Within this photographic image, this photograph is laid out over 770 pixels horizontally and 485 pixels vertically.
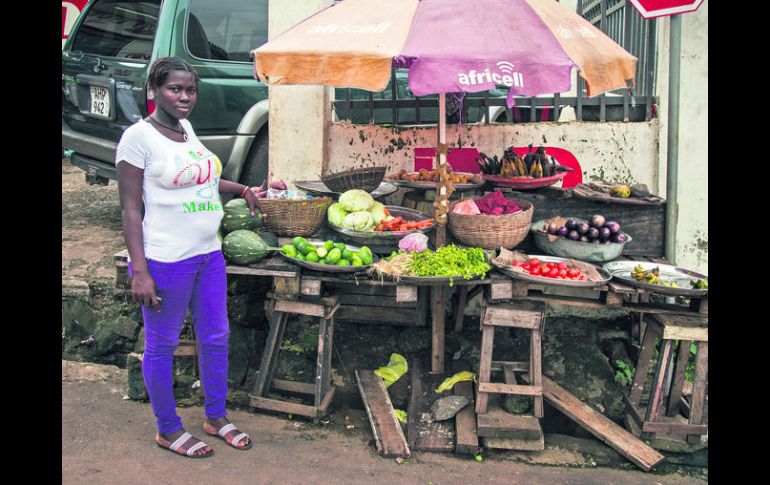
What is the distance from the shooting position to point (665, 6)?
5.19m

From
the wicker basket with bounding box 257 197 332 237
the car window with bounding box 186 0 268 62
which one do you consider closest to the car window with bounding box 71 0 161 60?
the car window with bounding box 186 0 268 62

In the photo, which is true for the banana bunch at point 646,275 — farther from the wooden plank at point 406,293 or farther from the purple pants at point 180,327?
the purple pants at point 180,327

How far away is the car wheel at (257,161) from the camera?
23.1 ft

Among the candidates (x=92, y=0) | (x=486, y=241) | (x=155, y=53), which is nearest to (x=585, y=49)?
(x=486, y=241)

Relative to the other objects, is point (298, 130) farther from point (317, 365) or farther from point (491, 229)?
point (317, 365)

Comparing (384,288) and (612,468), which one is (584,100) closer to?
(384,288)

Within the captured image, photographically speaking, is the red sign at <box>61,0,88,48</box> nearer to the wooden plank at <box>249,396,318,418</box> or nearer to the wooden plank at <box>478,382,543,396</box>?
the wooden plank at <box>249,396,318,418</box>

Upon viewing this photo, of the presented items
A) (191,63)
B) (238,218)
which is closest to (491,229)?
(238,218)

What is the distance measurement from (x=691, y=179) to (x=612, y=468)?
2833 millimetres

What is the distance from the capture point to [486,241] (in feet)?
16.5

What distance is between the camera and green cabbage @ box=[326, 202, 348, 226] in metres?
5.27

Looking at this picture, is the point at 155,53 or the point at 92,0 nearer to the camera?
the point at 155,53

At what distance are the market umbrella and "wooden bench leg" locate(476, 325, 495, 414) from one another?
158cm

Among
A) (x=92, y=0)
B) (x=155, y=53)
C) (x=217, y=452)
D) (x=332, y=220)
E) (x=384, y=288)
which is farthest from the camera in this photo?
(x=92, y=0)
